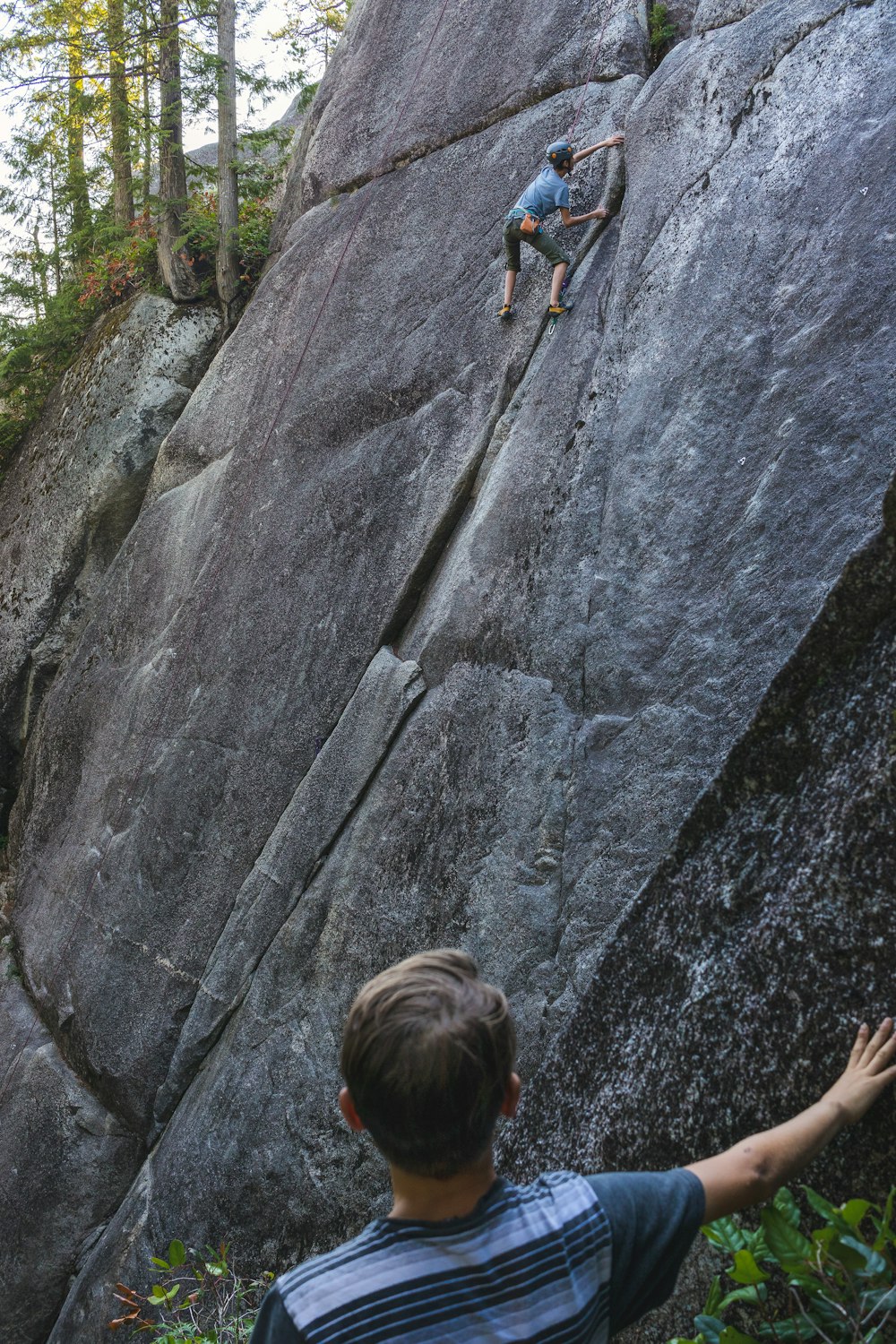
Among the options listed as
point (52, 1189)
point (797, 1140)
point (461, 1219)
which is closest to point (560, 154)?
point (797, 1140)

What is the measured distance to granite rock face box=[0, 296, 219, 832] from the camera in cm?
1330

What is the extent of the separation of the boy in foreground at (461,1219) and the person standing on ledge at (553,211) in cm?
717

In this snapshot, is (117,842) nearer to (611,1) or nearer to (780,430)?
(780,430)

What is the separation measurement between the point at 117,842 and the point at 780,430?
803 cm

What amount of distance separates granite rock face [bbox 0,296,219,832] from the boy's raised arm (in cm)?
1251

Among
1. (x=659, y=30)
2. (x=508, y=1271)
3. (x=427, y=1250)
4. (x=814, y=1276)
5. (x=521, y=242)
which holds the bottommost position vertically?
(x=814, y=1276)

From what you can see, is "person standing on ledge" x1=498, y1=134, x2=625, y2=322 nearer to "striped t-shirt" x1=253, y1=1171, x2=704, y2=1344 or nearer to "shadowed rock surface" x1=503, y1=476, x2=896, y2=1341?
"shadowed rock surface" x1=503, y1=476, x2=896, y2=1341

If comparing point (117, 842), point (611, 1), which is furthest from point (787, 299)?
point (117, 842)

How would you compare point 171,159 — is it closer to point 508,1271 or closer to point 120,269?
point 120,269

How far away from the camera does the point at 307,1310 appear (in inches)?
66.0

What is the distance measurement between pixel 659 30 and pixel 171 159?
8.38 m

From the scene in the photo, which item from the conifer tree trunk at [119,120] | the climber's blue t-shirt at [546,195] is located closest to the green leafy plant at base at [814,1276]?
the climber's blue t-shirt at [546,195]

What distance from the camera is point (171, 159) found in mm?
14648

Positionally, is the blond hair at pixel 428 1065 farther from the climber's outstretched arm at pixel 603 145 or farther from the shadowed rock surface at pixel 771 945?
the climber's outstretched arm at pixel 603 145
